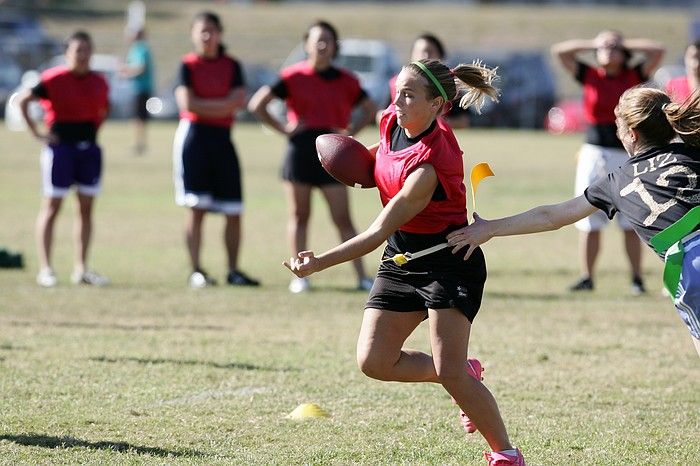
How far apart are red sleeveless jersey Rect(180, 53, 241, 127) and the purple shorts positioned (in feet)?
2.80

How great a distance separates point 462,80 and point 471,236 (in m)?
0.69

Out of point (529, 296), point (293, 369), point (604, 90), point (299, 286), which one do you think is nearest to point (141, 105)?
point (299, 286)

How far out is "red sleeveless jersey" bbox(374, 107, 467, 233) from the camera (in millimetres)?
4832

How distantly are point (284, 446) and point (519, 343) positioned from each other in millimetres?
2895

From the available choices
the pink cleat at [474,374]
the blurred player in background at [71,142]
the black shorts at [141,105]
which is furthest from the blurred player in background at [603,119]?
the black shorts at [141,105]

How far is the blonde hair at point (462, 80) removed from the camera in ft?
16.2

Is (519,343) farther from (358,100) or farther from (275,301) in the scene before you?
(358,100)

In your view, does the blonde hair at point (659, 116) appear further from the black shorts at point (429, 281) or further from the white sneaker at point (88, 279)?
the white sneaker at point (88, 279)

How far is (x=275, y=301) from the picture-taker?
30.8 ft

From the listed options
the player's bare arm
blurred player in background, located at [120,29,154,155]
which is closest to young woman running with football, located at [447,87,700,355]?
the player's bare arm

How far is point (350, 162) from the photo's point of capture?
513 cm

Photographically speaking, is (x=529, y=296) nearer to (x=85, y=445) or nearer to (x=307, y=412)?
(x=307, y=412)

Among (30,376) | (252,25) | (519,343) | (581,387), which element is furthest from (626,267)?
(252,25)

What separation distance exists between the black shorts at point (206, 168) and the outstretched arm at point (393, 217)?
5.45 meters
